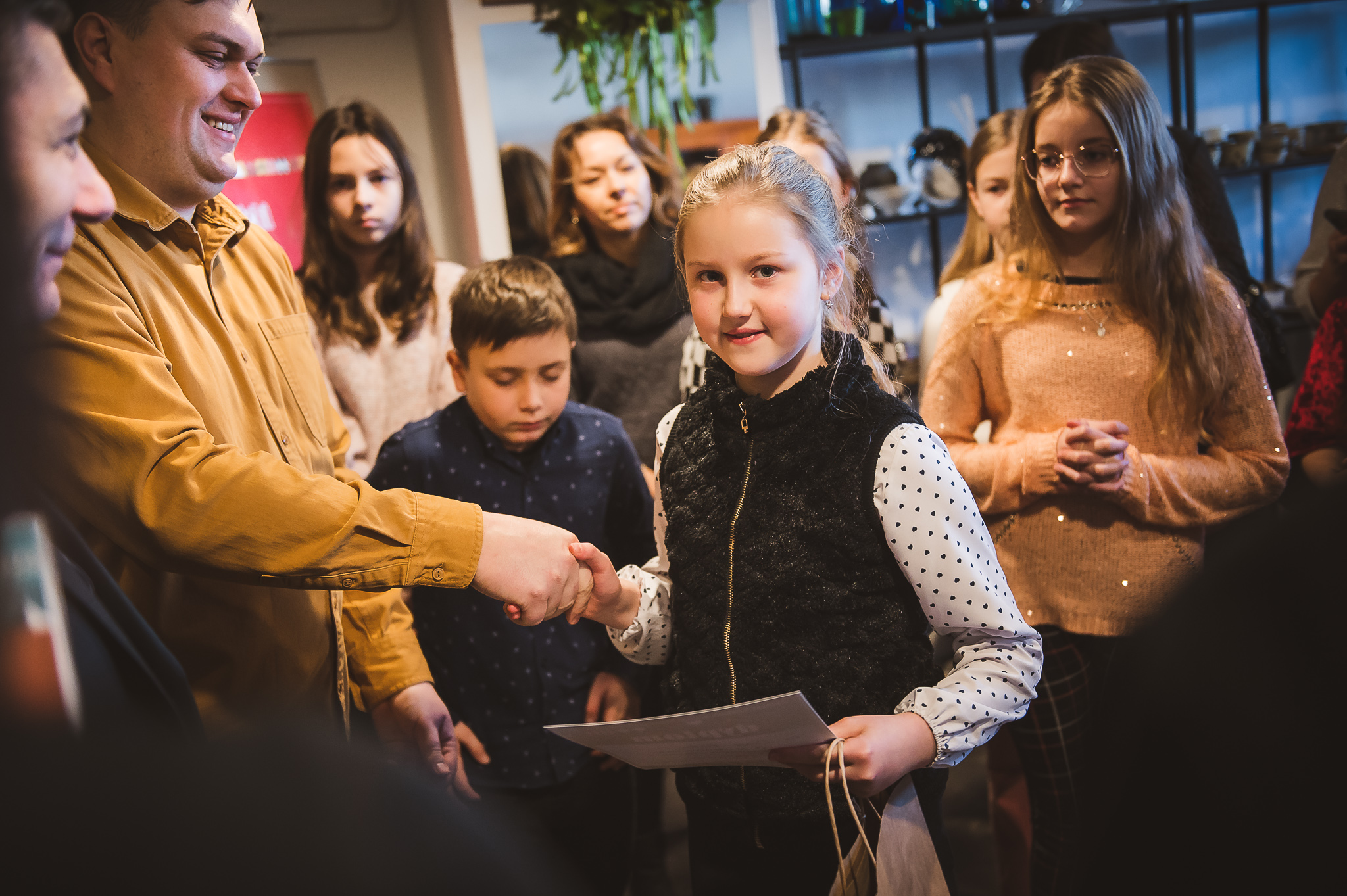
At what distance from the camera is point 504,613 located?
1574mm

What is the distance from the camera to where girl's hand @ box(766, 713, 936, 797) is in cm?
92

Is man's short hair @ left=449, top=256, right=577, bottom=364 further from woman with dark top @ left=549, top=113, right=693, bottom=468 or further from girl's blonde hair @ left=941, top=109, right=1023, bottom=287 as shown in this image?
girl's blonde hair @ left=941, top=109, right=1023, bottom=287

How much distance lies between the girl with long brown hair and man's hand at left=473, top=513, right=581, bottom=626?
127 centimetres

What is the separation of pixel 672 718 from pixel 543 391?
0.89 metres

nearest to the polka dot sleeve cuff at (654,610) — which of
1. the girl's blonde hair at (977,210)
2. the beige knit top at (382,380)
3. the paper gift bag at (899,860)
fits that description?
the paper gift bag at (899,860)

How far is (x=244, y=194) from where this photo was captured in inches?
143

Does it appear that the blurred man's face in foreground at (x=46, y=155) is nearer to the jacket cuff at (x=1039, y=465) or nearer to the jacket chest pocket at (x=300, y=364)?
the jacket chest pocket at (x=300, y=364)

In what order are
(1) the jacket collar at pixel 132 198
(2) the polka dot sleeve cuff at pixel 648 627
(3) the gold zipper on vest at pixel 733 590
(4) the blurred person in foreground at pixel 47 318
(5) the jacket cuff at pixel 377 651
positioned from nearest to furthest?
(4) the blurred person in foreground at pixel 47 318, (1) the jacket collar at pixel 132 198, (3) the gold zipper on vest at pixel 733 590, (2) the polka dot sleeve cuff at pixel 648 627, (5) the jacket cuff at pixel 377 651

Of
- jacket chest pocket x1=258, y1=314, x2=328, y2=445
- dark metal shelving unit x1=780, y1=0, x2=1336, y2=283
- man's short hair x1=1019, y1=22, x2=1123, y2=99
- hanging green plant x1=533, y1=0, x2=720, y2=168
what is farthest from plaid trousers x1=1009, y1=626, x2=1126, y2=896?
dark metal shelving unit x1=780, y1=0, x2=1336, y2=283

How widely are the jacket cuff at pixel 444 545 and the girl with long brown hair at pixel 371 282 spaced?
130 cm

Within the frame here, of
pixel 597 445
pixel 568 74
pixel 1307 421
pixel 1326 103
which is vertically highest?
pixel 568 74

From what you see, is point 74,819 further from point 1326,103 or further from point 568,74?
point 1326,103

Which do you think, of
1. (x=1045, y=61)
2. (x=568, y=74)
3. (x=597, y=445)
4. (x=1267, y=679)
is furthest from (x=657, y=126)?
(x=1267, y=679)

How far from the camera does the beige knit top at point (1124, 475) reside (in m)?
1.53
